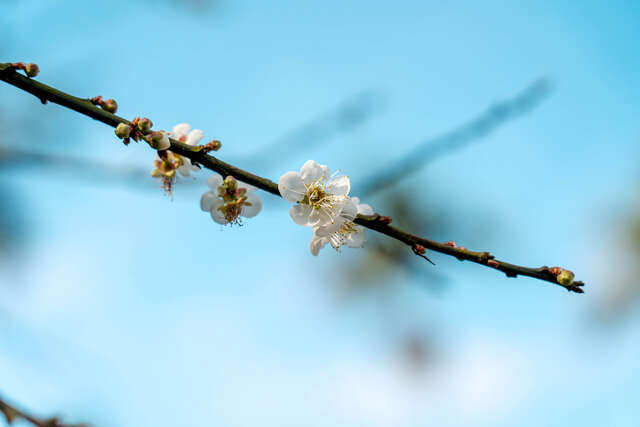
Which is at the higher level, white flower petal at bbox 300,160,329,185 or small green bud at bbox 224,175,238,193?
white flower petal at bbox 300,160,329,185

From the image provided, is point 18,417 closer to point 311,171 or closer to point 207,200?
point 207,200

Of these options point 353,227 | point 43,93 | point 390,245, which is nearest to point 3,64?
point 43,93

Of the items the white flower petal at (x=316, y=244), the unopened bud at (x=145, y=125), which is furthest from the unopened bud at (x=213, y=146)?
the white flower petal at (x=316, y=244)

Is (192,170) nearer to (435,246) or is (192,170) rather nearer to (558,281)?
(435,246)

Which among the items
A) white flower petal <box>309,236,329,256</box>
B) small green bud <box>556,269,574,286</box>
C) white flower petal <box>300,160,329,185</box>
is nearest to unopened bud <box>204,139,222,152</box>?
white flower petal <box>300,160,329,185</box>

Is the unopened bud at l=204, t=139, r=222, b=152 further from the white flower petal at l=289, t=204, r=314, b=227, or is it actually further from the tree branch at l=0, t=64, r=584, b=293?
the white flower petal at l=289, t=204, r=314, b=227

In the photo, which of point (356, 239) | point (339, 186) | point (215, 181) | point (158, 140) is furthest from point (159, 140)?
point (356, 239)
